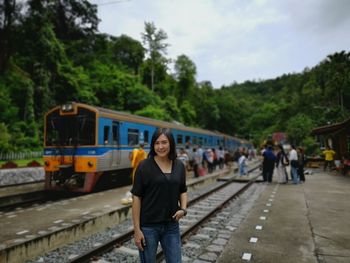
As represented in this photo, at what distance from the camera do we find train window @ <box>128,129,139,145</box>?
501 inches

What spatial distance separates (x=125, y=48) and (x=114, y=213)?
146ft

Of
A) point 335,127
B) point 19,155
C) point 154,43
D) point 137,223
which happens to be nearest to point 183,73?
point 154,43

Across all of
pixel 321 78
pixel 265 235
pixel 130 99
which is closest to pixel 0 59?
pixel 130 99

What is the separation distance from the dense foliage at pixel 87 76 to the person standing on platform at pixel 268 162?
1514cm

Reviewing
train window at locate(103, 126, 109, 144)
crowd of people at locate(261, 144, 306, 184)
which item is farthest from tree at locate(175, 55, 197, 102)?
train window at locate(103, 126, 109, 144)

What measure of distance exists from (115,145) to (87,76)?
22.1m

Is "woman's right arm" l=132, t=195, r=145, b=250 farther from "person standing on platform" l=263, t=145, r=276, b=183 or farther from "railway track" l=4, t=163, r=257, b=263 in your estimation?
"person standing on platform" l=263, t=145, r=276, b=183

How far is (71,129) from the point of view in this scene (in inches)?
437

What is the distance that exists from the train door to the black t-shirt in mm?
8979

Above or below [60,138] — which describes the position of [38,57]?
above

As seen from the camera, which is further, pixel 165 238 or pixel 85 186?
pixel 85 186

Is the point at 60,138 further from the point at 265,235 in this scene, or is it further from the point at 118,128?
the point at 265,235

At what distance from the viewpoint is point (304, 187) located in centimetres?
1255

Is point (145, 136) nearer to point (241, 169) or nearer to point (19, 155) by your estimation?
point (241, 169)
